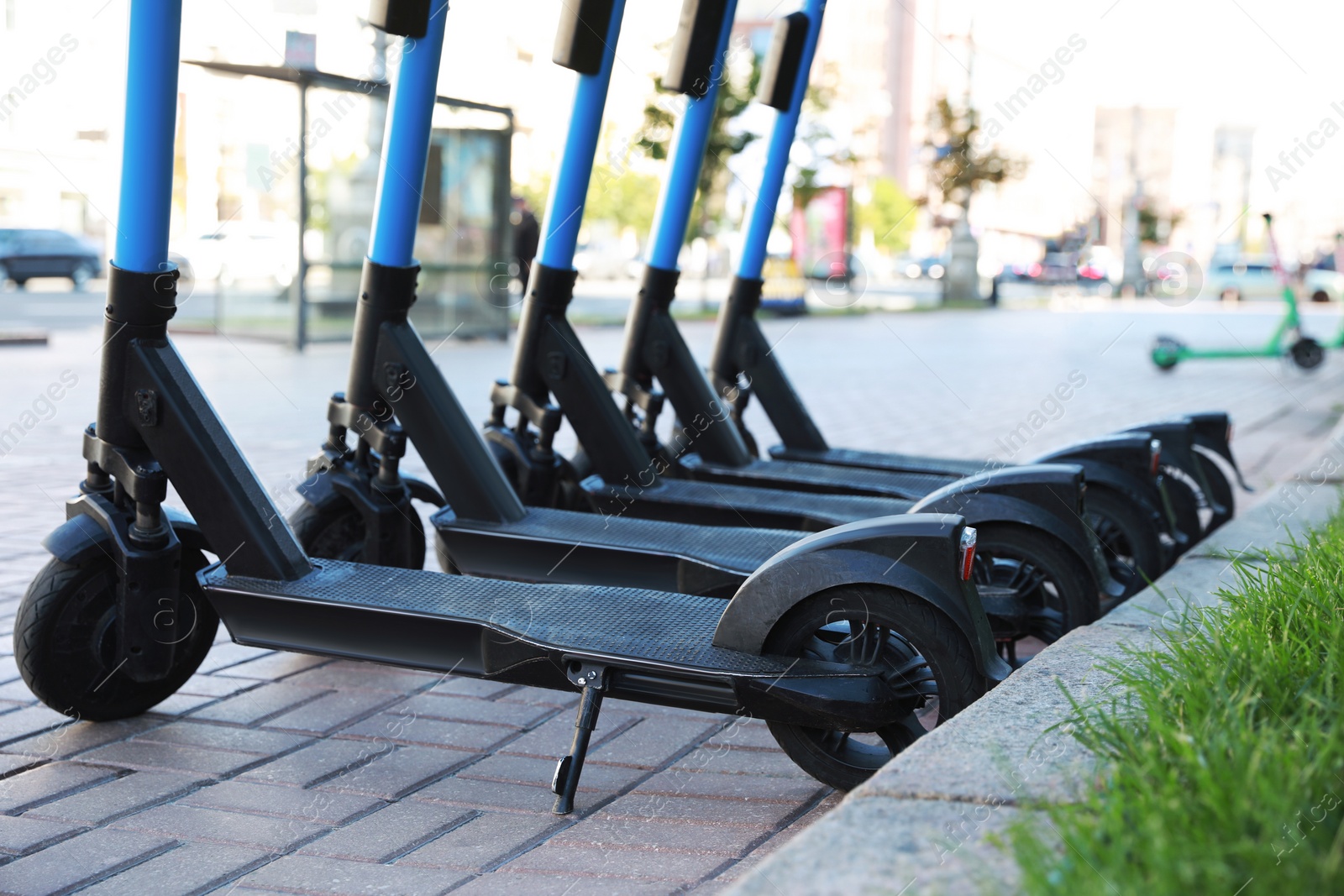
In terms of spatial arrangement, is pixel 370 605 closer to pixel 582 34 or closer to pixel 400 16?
pixel 400 16

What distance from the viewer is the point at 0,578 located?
4270 millimetres

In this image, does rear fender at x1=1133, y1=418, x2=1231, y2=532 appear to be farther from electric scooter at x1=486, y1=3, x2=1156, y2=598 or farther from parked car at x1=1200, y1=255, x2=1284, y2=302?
parked car at x1=1200, y1=255, x2=1284, y2=302

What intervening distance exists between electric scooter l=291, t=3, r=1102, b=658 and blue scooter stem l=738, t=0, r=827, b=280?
2.02m

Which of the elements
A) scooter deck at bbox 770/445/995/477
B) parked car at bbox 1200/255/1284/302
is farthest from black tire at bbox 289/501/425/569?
parked car at bbox 1200/255/1284/302

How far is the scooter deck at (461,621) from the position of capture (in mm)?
2756

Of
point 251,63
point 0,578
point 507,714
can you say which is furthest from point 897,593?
point 251,63

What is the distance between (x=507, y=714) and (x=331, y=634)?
508mm

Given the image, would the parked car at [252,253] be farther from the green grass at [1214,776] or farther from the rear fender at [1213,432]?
the green grass at [1214,776]

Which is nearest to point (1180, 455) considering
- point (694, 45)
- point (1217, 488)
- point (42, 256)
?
point (1217, 488)

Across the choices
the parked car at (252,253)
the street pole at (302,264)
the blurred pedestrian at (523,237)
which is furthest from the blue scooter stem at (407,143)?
the blurred pedestrian at (523,237)

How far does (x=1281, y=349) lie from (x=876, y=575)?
38.5 feet

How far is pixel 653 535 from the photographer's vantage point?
3.75 m

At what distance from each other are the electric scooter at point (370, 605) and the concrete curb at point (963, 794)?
0.24 m

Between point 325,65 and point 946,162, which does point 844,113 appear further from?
point 325,65
